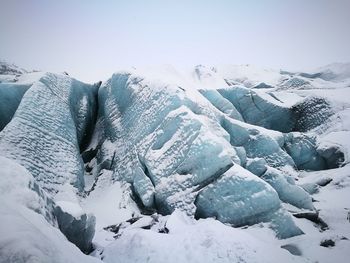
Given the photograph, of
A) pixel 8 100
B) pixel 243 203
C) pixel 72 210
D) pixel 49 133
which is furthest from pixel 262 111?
pixel 72 210

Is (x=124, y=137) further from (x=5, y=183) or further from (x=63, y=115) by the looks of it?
(x=5, y=183)

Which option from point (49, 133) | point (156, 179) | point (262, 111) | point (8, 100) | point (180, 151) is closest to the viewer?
point (156, 179)

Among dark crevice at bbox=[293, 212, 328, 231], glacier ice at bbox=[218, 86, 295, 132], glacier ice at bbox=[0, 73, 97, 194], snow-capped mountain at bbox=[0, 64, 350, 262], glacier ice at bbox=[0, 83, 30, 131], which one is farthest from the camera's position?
glacier ice at bbox=[218, 86, 295, 132]

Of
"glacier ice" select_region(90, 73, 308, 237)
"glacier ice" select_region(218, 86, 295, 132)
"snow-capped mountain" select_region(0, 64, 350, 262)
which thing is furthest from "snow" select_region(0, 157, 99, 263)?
"glacier ice" select_region(218, 86, 295, 132)

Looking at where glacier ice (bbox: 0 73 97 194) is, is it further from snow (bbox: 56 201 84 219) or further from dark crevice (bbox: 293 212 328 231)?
dark crevice (bbox: 293 212 328 231)

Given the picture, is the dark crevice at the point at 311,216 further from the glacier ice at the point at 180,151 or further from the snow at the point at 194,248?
the snow at the point at 194,248

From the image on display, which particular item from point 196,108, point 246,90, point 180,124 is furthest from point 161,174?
point 246,90

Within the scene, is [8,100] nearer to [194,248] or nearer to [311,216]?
[194,248]

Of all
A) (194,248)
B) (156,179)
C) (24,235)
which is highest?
(24,235)
